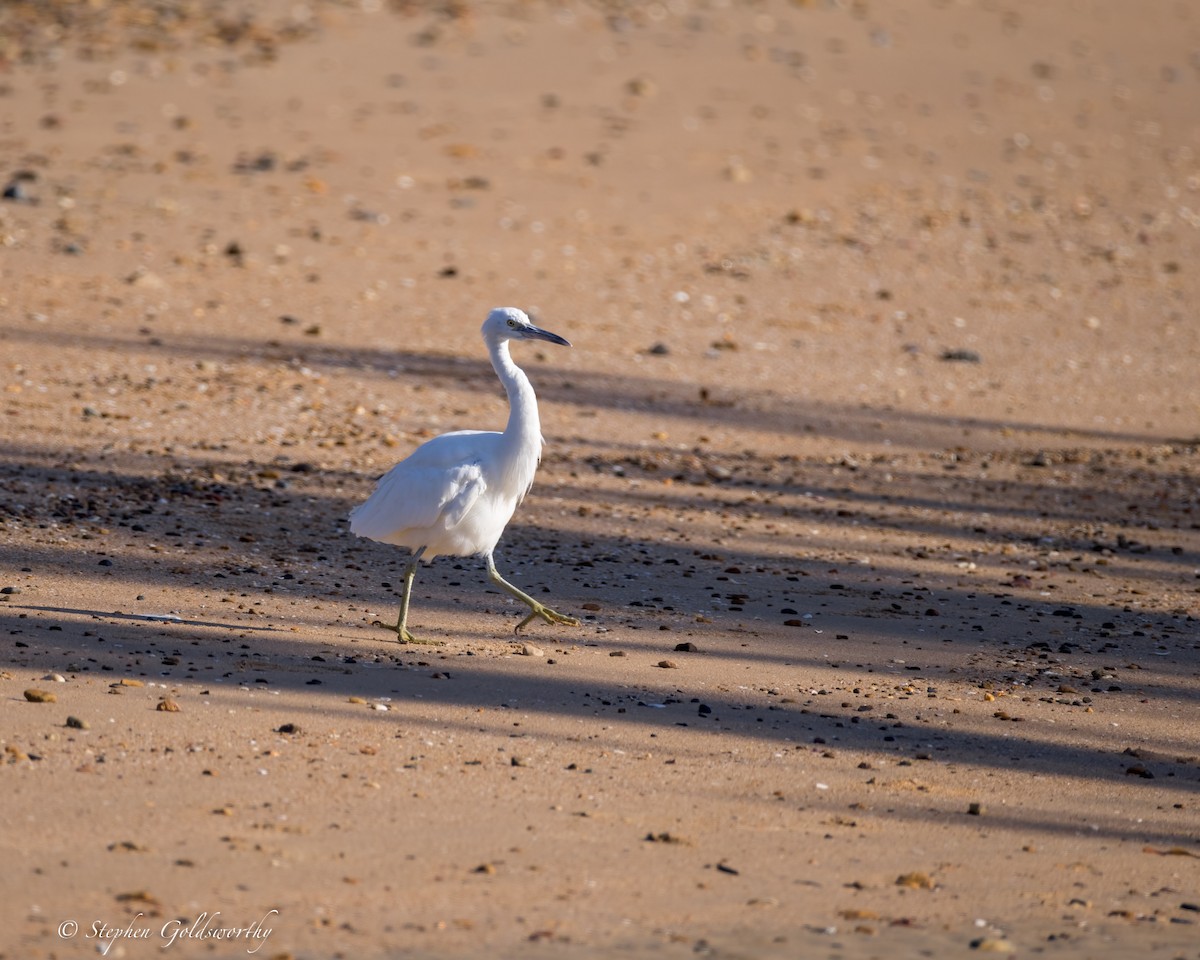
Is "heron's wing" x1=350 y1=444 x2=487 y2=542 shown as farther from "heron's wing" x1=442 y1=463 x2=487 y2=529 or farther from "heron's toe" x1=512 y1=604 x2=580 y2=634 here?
"heron's toe" x1=512 y1=604 x2=580 y2=634

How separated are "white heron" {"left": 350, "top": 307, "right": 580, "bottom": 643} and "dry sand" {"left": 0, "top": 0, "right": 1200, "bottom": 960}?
467mm

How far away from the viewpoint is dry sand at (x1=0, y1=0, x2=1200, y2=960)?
5379 millimetres

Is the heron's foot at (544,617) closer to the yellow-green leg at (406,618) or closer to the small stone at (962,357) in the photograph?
the yellow-green leg at (406,618)

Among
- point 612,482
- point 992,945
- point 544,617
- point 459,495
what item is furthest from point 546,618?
Answer: point 992,945

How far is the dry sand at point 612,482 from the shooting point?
17.6ft

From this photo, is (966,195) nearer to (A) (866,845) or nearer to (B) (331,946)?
(A) (866,845)

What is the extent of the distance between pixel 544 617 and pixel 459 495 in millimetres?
772

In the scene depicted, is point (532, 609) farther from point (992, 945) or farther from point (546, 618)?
point (992, 945)

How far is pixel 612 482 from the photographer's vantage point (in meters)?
10.5

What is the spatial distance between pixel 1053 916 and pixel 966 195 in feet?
47.1

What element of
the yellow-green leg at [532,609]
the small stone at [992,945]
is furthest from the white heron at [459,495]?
the small stone at [992,945]

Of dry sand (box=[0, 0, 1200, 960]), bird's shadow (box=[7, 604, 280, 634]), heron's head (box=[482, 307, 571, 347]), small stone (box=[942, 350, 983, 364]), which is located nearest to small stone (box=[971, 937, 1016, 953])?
dry sand (box=[0, 0, 1200, 960])

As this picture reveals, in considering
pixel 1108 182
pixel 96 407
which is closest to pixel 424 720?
pixel 96 407

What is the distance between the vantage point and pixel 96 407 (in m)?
11.1
